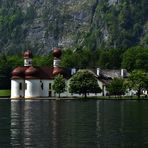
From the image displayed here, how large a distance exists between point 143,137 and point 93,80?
133m

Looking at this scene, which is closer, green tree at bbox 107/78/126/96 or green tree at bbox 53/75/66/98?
green tree at bbox 107/78/126/96

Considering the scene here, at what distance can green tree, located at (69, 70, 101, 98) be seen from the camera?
18488 cm

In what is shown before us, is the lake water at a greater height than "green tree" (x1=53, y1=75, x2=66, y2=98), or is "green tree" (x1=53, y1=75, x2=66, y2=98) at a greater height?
"green tree" (x1=53, y1=75, x2=66, y2=98)

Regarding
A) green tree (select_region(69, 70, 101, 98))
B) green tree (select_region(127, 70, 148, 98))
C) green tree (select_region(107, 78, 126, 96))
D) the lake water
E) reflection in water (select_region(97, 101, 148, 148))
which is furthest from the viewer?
green tree (select_region(107, 78, 126, 96))

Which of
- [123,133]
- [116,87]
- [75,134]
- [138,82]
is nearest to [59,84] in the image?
[116,87]

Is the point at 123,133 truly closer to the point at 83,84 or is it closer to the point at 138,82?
the point at 83,84

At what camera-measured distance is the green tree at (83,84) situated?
18488cm

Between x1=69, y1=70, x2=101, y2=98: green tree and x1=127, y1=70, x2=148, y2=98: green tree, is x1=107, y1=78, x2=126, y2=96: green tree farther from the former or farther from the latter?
x1=69, y1=70, x2=101, y2=98: green tree

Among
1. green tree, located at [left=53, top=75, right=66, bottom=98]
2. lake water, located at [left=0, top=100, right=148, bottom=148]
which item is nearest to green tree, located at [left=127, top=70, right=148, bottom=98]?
green tree, located at [left=53, top=75, right=66, bottom=98]

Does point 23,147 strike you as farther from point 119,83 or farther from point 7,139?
point 119,83

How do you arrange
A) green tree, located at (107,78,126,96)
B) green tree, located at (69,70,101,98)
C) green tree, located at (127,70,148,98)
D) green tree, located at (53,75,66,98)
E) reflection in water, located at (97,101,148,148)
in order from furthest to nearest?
green tree, located at (53,75,66,98) < green tree, located at (107,78,126,96) < green tree, located at (69,70,101,98) < green tree, located at (127,70,148,98) < reflection in water, located at (97,101,148,148)

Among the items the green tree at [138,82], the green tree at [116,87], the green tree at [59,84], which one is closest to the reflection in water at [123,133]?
the green tree at [138,82]

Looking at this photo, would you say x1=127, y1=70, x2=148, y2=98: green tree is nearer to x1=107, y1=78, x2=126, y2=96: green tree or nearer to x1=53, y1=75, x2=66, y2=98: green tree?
x1=107, y1=78, x2=126, y2=96: green tree

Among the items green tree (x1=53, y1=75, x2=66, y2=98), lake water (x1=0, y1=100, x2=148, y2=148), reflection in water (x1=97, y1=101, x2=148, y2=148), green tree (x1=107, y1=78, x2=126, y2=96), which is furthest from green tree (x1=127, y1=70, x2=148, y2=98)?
lake water (x1=0, y1=100, x2=148, y2=148)
